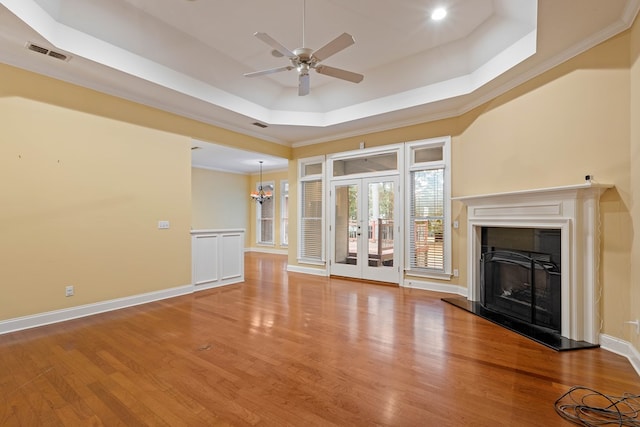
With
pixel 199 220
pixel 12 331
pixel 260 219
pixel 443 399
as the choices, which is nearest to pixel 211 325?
pixel 12 331

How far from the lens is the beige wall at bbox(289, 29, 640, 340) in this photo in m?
2.87

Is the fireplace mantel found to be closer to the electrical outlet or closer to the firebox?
the firebox

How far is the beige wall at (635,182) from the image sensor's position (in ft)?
8.67

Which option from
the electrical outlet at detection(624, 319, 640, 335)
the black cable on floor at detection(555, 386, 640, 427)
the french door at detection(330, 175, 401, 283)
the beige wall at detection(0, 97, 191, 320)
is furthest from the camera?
the french door at detection(330, 175, 401, 283)

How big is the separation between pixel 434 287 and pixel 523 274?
167 cm

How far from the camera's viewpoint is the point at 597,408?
1994 mm

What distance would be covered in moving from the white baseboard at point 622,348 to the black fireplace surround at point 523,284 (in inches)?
4.6

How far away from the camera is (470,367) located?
256 centimetres

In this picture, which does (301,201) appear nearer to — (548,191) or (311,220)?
(311,220)

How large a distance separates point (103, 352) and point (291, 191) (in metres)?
5.00

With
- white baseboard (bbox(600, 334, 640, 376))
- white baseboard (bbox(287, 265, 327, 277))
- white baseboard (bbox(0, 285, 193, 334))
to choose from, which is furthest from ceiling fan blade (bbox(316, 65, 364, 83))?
white baseboard (bbox(287, 265, 327, 277))

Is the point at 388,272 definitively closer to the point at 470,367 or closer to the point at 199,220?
the point at 470,367

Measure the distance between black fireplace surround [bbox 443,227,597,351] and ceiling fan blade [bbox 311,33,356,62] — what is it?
304 cm

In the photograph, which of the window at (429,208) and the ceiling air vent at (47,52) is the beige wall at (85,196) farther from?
the window at (429,208)
